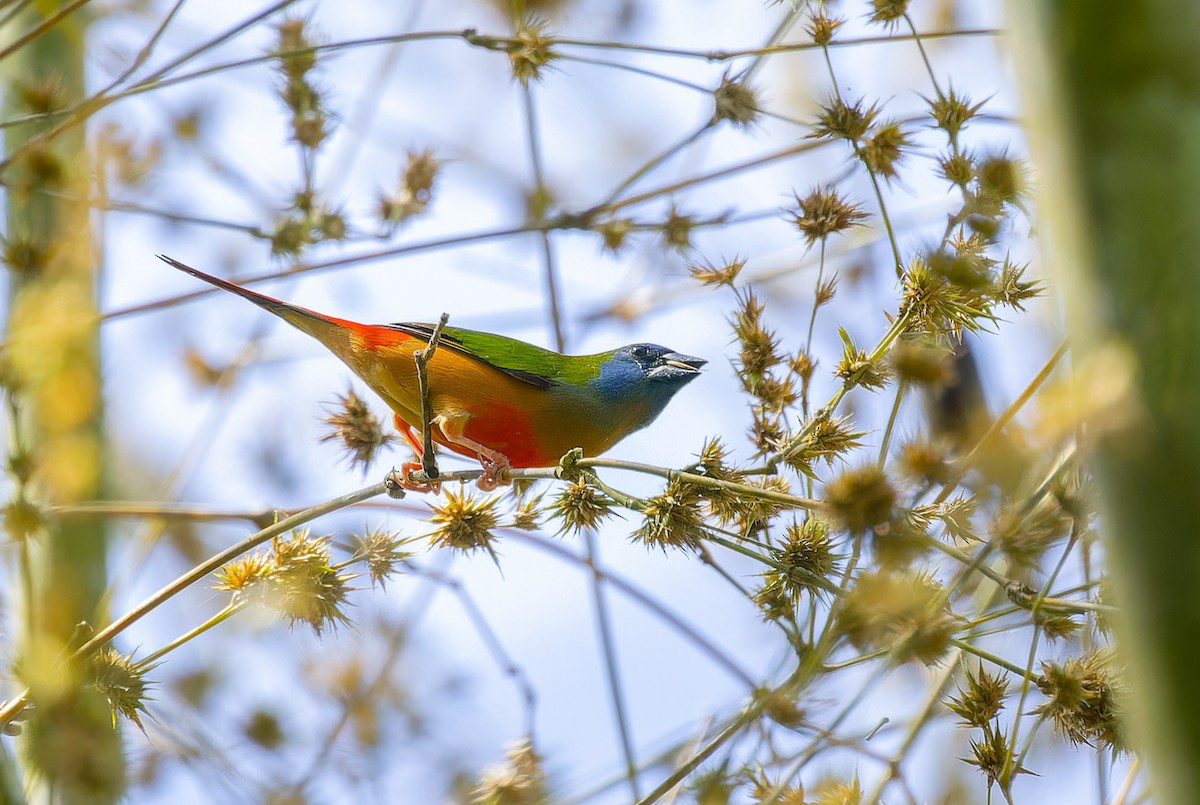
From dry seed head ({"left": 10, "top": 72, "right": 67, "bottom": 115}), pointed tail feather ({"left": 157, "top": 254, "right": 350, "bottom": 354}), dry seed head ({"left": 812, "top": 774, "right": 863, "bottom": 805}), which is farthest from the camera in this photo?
pointed tail feather ({"left": 157, "top": 254, "right": 350, "bottom": 354})

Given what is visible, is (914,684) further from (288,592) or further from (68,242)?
(68,242)

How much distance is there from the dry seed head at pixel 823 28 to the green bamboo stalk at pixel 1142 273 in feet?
7.30

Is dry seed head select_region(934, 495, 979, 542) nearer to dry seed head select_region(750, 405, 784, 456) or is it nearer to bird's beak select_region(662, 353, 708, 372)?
dry seed head select_region(750, 405, 784, 456)

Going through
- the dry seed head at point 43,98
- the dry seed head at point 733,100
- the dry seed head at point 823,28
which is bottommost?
the dry seed head at point 823,28

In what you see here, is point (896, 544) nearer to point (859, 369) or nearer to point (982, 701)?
point (982, 701)

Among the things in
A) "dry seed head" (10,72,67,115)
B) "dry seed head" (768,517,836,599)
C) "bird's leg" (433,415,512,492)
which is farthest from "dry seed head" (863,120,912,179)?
"dry seed head" (10,72,67,115)

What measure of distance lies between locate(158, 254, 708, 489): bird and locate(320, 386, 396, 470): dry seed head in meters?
0.88

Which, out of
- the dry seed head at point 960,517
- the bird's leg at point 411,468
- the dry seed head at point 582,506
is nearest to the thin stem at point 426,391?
the bird's leg at point 411,468

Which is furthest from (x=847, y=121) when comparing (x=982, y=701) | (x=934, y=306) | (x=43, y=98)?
(x=43, y=98)

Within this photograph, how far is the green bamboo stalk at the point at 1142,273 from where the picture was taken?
159 centimetres

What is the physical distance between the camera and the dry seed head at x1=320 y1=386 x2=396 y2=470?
14.7 ft

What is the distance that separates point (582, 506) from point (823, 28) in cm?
194

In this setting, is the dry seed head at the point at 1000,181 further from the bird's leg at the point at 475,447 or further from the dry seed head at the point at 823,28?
the bird's leg at the point at 475,447

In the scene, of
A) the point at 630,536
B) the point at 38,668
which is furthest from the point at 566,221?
the point at 38,668
